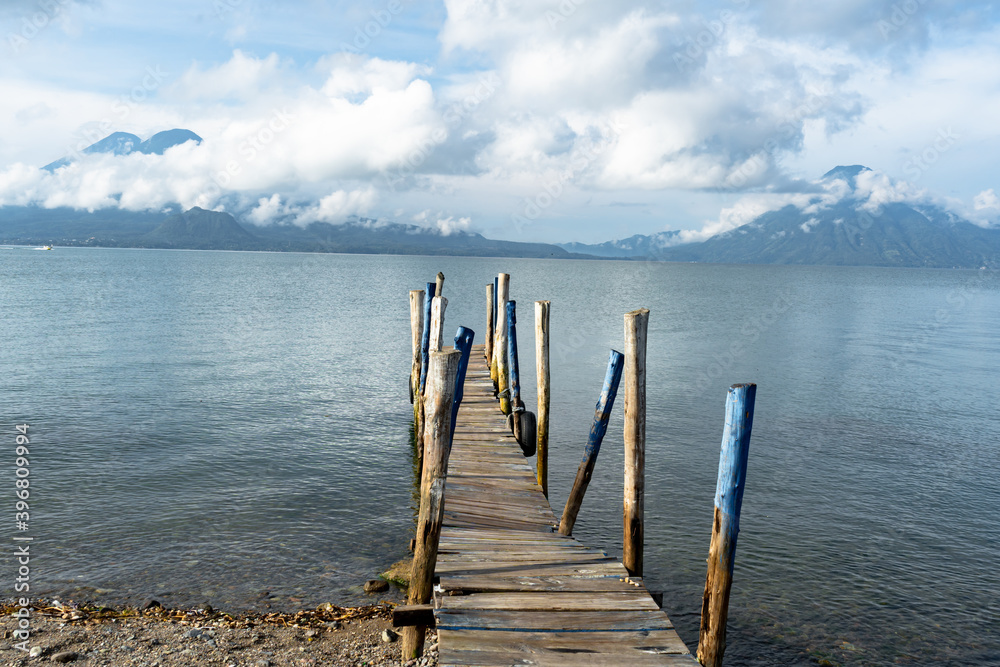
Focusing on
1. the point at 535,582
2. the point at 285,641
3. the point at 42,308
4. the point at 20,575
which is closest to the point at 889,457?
the point at 535,582

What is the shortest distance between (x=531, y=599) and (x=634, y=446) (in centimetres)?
247

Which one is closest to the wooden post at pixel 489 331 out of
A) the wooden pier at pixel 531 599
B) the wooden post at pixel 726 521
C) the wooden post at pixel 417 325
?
the wooden post at pixel 417 325

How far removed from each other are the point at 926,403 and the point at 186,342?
3328 centimetres

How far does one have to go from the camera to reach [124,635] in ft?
27.6

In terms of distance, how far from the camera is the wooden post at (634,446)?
327 inches

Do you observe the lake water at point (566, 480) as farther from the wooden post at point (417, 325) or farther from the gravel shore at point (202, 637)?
the wooden post at point (417, 325)

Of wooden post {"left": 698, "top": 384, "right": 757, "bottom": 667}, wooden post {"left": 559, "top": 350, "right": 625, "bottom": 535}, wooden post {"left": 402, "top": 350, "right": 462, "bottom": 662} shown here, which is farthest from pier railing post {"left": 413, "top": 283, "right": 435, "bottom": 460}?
wooden post {"left": 698, "top": 384, "right": 757, "bottom": 667}

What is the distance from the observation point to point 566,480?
15.5m

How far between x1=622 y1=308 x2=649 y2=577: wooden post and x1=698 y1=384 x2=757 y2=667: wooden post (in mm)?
1402

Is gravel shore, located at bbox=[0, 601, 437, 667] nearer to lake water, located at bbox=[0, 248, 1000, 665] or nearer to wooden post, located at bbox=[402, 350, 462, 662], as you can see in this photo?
lake water, located at bbox=[0, 248, 1000, 665]

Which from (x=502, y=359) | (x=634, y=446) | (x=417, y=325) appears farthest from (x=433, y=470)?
(x=502, y=359)

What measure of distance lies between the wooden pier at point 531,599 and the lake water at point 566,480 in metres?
2.58

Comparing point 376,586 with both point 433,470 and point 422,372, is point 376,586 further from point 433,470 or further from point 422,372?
point 422,372

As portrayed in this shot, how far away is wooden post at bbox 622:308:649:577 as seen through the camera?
8.30 m
